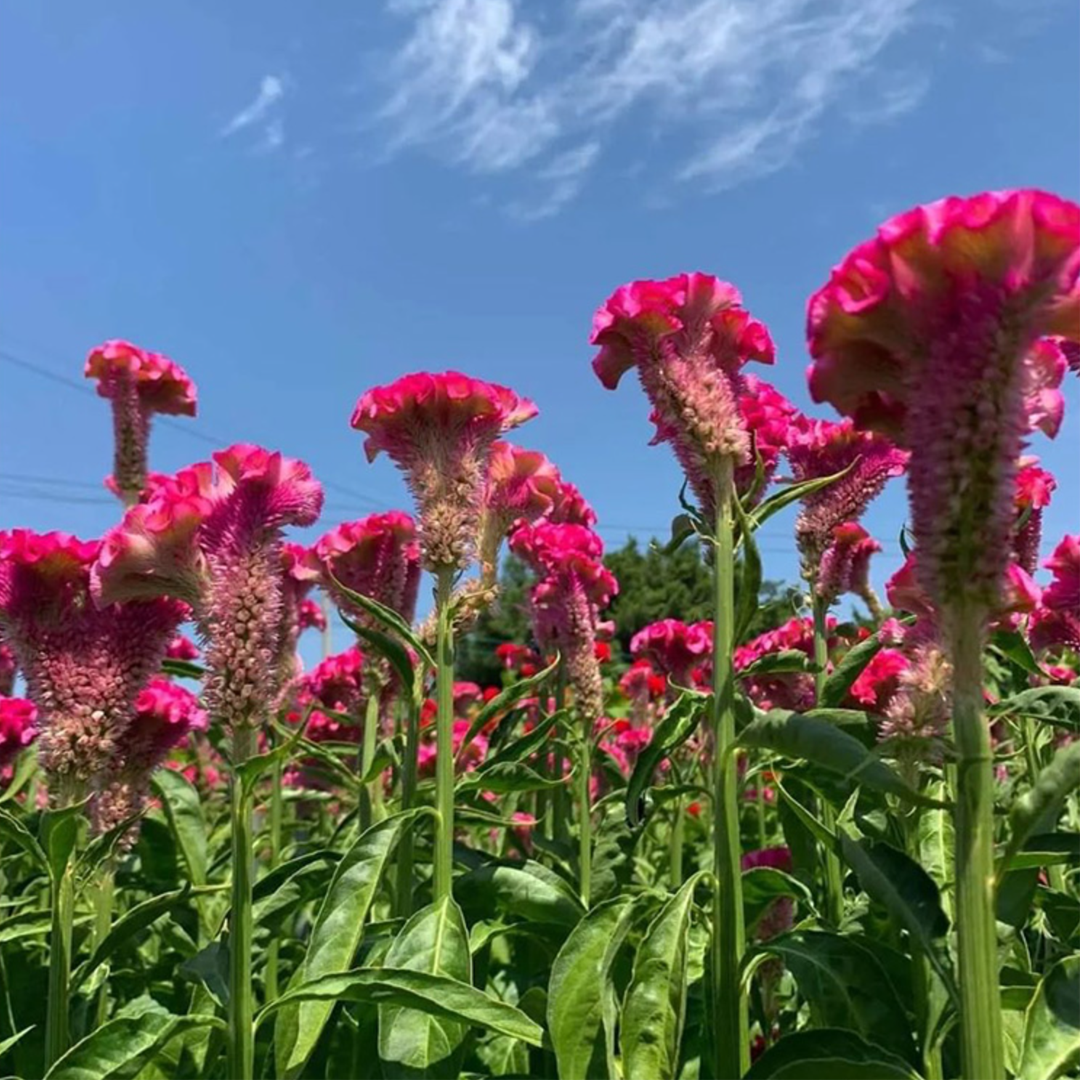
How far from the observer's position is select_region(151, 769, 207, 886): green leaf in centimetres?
254

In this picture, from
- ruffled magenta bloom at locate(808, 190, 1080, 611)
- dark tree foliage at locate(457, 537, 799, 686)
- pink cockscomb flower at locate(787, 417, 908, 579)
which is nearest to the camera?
ruffled magenta bloom at locate(808, 190, 1080, 611)

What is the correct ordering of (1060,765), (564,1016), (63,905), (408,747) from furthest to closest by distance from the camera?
1. (408,747)
2. (63,905)
3. (564,1016)
4. (1060,765)

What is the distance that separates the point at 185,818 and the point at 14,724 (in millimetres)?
524

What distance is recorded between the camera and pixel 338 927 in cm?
166

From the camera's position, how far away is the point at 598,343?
6.20 feet

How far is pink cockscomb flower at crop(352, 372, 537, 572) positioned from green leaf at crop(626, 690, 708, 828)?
562 millimetres

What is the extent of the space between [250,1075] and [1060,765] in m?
1.21

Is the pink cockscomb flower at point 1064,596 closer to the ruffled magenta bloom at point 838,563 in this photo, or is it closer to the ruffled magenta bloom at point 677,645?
the ruffled magenta bloom at point 838,563

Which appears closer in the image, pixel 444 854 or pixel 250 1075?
pixel 250 1075

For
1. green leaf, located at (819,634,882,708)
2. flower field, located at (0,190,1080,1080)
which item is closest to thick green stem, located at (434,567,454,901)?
flower field, located at (0,190,1080,1080)

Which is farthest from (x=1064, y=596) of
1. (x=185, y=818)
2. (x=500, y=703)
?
(x=185, y=818)

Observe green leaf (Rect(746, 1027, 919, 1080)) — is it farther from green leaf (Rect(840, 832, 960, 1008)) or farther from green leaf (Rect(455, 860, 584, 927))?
green leaf (Rect(455, 860, 584, 927))

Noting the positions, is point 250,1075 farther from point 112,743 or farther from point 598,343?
point 598,343

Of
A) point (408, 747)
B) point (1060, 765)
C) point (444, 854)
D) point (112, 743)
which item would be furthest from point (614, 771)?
point (1060, 765)
